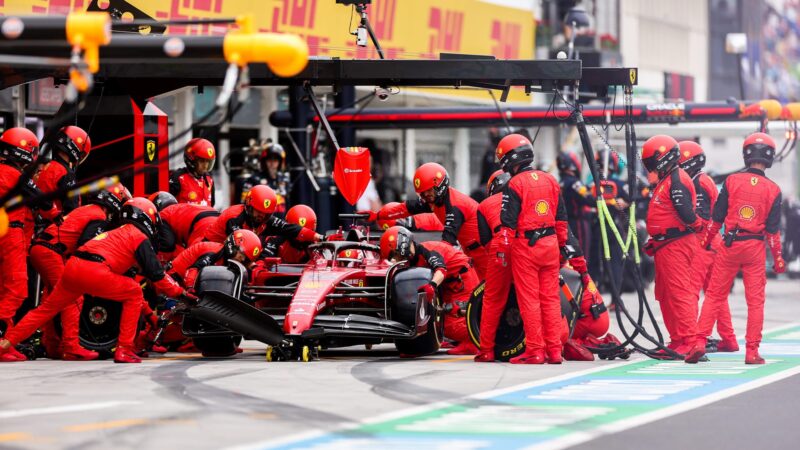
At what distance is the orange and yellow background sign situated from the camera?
18.5 metres

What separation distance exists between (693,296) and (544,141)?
24.8 metres

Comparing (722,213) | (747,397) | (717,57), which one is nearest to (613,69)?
(722,213)

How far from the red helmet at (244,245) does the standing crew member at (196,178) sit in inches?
91.9

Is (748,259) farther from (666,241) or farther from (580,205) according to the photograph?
(580,205)

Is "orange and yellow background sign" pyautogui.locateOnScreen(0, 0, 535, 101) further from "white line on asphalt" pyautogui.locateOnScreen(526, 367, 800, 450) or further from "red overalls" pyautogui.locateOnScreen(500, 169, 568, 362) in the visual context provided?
"white line on asphalt" pyautogui.locateOnScreen(526, 367, 800, 450)

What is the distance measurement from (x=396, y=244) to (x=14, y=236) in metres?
3.43

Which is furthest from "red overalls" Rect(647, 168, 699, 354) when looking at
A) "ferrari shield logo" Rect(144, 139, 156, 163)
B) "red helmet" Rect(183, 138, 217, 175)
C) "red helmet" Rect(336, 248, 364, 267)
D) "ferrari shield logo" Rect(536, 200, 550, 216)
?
"ferrari shield logo" Rect(144, 139, 156, 163)

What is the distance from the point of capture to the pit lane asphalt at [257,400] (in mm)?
8805

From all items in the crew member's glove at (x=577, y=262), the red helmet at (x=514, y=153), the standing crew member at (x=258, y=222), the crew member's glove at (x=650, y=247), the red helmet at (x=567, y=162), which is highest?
the red helmet at (x=567, y=162)

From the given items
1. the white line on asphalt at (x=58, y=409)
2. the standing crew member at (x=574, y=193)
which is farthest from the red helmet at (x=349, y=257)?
the standing crew member at (x=574, y=193)

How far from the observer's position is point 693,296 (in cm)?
1395

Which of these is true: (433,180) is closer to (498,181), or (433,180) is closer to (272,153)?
(498,181)

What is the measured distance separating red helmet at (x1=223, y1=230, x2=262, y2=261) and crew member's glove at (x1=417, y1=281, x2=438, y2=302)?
1633mm

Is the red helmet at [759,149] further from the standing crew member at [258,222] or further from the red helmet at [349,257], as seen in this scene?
the standing crew member at [258,222]
